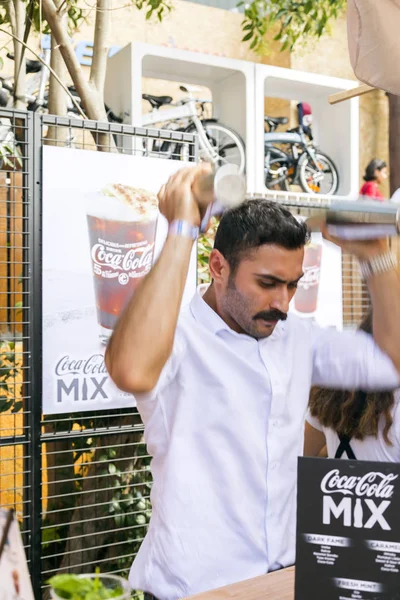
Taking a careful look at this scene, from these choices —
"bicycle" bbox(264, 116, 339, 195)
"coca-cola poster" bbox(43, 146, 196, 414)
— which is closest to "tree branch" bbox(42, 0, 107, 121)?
"coca-cola poster" bbox(43, 146, 196, 414)

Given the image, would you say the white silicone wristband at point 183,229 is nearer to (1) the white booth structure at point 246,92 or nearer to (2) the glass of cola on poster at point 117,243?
(2) the glass of cola on poster at point 117,243

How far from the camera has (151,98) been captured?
6.44 meters

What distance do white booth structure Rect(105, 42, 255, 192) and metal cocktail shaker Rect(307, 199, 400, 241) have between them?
2970 mm

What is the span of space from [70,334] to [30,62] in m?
3.90

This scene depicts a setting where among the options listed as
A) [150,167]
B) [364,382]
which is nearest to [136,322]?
[364,382]

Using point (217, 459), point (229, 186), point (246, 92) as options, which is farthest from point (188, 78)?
point (229, 186)

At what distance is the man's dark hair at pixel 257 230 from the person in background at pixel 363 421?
34cm

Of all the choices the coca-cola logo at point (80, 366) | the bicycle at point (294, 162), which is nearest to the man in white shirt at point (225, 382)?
the coca-cola logo at point (80, 366)

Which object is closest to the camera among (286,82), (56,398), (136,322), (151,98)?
(136,322)

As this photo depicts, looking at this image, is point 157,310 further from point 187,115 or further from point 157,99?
point 157,99

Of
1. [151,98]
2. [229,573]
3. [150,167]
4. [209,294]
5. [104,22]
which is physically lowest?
[229,573]

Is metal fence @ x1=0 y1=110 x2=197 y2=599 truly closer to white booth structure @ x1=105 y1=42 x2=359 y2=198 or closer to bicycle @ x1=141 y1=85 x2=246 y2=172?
white booth structure @ x1=105 y1=42 x2=359 y2=198

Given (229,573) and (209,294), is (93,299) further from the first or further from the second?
(229,573)

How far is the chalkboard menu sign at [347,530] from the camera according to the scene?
894mm
